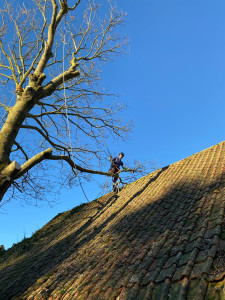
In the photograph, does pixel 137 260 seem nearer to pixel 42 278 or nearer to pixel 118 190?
pixel 42 278

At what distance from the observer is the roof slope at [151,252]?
259cm

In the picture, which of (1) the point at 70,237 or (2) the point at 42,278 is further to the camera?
(1) the point at 70,237

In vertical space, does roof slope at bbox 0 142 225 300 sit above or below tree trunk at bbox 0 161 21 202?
below

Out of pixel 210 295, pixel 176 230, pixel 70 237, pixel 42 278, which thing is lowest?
pixel 210 295

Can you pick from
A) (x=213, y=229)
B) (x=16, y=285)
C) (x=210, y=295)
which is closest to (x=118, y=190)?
(x=16, y=285)

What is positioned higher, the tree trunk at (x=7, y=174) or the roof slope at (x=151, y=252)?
the tree trunk at (x=7, y=174)

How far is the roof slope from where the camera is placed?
2.59 metres

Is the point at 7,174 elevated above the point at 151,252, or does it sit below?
above

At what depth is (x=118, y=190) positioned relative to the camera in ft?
33.3

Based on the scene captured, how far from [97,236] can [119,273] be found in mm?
2589

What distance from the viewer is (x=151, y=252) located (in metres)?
3.67

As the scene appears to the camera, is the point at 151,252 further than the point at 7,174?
No

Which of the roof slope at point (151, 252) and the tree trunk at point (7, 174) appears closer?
the roof slope at point (151, 252)

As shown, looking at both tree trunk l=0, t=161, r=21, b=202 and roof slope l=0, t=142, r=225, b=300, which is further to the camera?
tree trunk l=0, t=161, r=21, b=202
